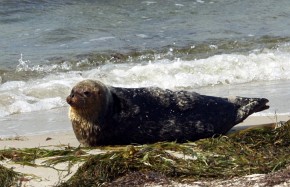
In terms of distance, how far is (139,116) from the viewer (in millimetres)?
5930

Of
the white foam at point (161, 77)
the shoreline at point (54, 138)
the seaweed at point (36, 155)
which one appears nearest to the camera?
the seaweed at point (36, 155)

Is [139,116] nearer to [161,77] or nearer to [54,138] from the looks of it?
[54,138]

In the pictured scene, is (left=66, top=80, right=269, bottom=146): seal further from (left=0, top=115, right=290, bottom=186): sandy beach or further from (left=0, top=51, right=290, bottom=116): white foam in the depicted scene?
(left=0, top=51, right=290, bottom=116): white foam

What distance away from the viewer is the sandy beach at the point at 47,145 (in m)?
4.81

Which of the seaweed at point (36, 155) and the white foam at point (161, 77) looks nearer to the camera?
the seaweed at point (36, 155)

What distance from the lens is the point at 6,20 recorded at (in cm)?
1573

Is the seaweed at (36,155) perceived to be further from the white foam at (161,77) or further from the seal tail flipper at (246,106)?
the white foam at (161,77)

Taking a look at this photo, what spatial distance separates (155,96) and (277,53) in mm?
6114

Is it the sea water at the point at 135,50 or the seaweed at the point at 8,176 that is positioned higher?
the sea water at the point at 135,50

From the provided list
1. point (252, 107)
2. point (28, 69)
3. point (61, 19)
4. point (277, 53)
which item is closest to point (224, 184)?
point (252, 107)

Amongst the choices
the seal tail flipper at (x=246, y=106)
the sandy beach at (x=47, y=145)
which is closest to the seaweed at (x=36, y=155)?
the sandy beach at (x=47, y=145)

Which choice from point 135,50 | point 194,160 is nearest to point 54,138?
point 194,160

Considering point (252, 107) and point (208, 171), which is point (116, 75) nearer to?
point (252, 107)

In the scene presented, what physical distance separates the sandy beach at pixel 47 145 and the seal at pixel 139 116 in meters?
0.28
